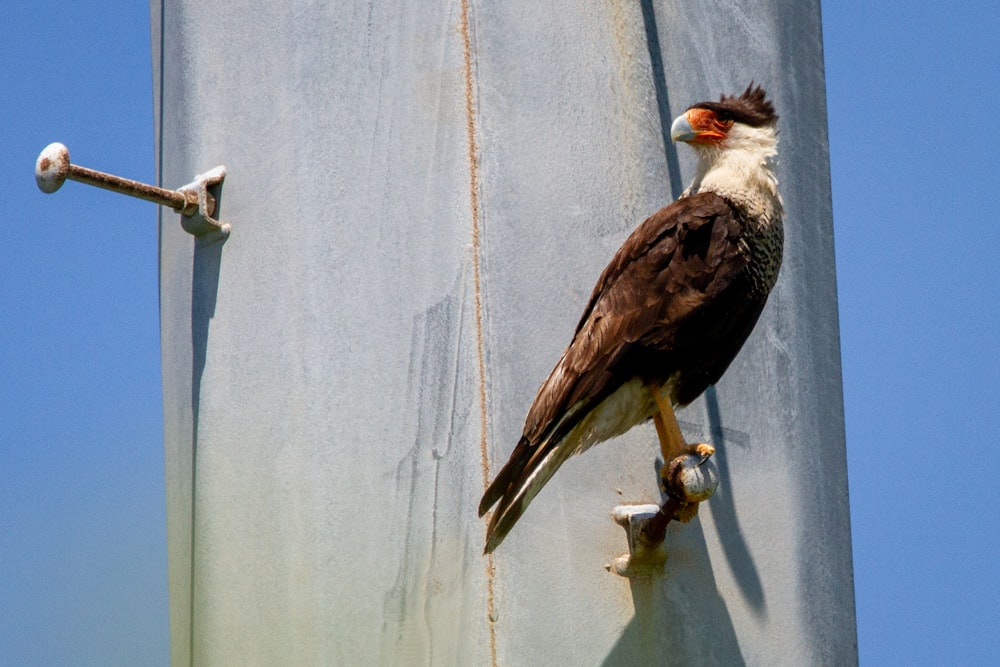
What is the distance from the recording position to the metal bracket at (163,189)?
3.78 meters

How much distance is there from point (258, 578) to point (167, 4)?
1949 millimetres

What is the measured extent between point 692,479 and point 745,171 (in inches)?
42.4

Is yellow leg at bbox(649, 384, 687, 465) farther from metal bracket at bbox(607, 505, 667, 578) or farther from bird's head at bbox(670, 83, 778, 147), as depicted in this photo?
bird's head at bbox(670, 83, 778, 147)

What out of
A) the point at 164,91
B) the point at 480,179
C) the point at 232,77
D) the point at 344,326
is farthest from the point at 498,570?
the point at 164,91

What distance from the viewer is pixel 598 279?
379 centimetres

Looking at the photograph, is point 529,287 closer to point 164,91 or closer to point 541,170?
point 541,170

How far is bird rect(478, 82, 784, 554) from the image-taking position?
3.37 m

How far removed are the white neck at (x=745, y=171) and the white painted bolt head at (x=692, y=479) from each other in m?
0.84

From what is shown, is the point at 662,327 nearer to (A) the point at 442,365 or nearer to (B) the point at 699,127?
(A) the point at 442,365

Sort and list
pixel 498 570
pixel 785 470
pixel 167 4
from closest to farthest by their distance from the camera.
Answer: pixel 498 570, pixel 785 470, pixel 167 4

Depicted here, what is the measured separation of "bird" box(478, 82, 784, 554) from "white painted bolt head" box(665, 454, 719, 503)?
6 cm

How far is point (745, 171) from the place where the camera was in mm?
3998

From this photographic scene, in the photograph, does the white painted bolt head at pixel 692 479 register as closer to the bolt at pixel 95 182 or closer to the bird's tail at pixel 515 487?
the bird's tail at pixel 515 487

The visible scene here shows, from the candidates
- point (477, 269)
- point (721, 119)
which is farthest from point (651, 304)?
point (721, 119)
